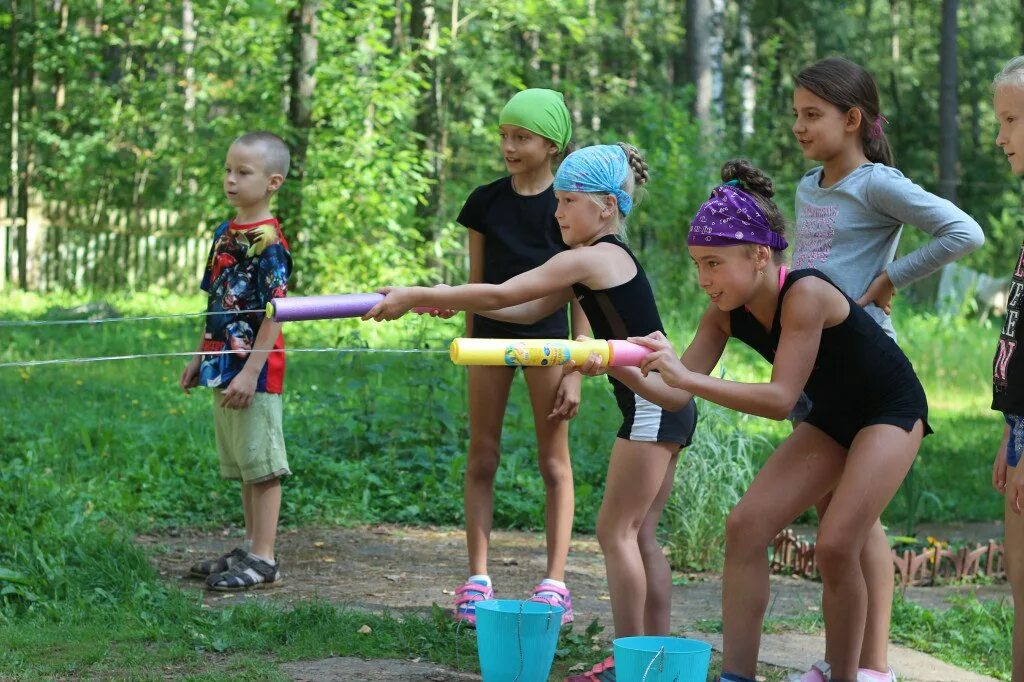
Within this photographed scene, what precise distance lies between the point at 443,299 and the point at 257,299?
138cm

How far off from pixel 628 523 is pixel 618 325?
568 mm

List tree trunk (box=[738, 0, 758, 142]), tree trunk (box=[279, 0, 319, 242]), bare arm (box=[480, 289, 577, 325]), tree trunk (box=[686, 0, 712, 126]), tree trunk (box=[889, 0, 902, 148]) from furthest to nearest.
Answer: tree trunk (box=[889, 0, 902, 148]) < tree trunk (box=[738, 0, 758, 142]) < tree trunk (box=[686, 0, 712, 126]) < tree trunk (box=[279, 0, 319, 242]) < bare arm (box=[480, 289, 577, 325])

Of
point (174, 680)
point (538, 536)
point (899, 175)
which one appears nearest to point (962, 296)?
point (538, 536)

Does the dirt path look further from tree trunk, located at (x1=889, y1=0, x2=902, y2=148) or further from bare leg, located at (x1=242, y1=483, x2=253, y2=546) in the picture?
tree trunk, located at (x1=889, y1=0, x2=902, y2=148)

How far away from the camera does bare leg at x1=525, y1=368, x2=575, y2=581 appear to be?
4.12 m

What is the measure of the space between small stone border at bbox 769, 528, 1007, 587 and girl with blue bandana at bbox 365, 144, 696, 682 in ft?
6.58

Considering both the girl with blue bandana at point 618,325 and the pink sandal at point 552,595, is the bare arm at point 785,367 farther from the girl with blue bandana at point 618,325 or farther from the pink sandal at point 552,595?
the pink sandal at point 552,595

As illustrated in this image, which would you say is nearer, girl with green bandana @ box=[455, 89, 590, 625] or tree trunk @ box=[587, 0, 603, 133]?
girl with green bandana @ box=[455, 89, 590, 625]

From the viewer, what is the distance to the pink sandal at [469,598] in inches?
160

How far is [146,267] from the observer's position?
17.6 m

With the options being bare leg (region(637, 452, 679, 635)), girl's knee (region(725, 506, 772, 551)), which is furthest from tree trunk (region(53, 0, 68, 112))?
girl's knee (region(725, 506, 772, 551))

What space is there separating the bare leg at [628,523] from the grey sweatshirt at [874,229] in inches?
31.2

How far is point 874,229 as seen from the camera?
3.71 m

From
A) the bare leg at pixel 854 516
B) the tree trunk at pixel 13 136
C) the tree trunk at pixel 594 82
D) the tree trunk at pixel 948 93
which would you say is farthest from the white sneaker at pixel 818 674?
the tree trunk at pixel 594 82
